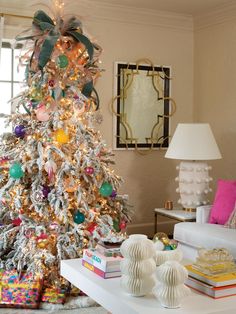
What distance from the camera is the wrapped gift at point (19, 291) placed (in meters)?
3.42

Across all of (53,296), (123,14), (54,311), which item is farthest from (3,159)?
(123,14)

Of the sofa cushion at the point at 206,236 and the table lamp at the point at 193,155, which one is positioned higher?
the table lamp at the point at 193,155

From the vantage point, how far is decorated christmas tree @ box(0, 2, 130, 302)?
3.70m

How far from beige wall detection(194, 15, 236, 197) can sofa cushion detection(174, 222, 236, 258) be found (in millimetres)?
1308

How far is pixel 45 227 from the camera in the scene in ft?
12.3

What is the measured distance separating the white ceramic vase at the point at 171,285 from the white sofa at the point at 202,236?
1555 mm

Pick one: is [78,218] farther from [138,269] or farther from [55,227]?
[138,269]

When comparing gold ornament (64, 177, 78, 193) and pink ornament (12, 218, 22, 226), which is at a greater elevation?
gold ornament (64, 177, 78, 193)

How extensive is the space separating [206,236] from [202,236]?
0.15 feet

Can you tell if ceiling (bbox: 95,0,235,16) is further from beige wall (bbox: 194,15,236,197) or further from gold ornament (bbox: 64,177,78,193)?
gold ornament (bbox: 64,177,78,193)

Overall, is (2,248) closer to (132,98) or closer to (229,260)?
(229,260)

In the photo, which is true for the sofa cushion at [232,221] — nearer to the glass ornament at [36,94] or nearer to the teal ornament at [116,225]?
the teal ornament at [116,225]

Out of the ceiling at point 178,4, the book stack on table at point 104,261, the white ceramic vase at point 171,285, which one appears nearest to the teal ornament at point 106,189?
the book stack on table at point 104,261

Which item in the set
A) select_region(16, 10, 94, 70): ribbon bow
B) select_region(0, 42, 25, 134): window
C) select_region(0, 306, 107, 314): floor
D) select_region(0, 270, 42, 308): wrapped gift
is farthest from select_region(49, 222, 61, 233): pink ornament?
select_region(0, 42, 25, 134): window
